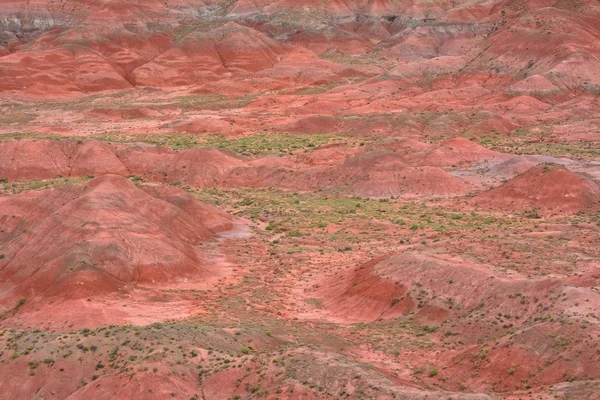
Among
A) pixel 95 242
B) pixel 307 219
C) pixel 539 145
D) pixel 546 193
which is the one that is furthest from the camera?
pixel 539 145

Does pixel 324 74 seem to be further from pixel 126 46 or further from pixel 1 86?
pixel 1 86

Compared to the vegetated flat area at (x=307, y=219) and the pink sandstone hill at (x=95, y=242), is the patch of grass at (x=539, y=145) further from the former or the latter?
the pink sandstone hill at (x=95, y=242)

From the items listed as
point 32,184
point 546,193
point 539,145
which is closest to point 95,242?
point 32,184

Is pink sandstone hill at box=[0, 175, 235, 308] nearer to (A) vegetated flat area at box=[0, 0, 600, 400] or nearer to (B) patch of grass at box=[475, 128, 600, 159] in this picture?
(A) vegetated flat area at box=[0, 0, 600, 400]

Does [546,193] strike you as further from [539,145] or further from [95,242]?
[95,242]

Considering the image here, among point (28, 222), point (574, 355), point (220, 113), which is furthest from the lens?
point (220, 113)

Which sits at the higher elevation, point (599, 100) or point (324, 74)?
point (599, 100)

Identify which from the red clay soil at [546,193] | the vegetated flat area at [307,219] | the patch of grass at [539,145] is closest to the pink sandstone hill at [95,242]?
the vegetated flat area at [307,219]

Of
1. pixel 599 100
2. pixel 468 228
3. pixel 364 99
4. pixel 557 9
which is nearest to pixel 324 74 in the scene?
pixel 364 99
